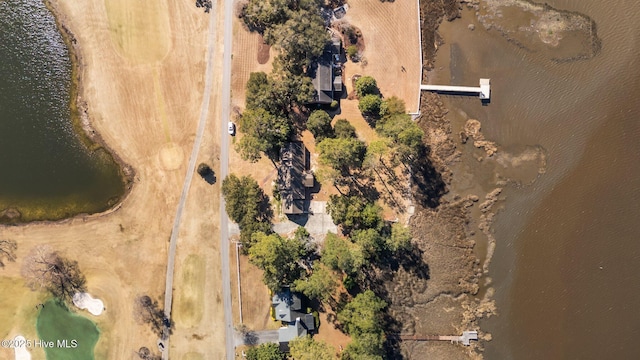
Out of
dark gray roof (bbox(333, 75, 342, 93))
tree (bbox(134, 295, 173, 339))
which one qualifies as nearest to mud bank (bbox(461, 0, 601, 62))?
dark gray roof (bbox(333, 75, 342, 93))

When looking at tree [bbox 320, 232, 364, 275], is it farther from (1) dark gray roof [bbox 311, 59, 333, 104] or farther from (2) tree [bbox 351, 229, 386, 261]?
(1) dark gray roof [bbox 311, 59, 333, 104]

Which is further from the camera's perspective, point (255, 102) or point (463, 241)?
point (463, 241)

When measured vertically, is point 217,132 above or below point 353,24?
below

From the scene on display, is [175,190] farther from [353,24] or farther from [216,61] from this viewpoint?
[353,24]

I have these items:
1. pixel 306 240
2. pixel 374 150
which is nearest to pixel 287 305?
pixel 306 240

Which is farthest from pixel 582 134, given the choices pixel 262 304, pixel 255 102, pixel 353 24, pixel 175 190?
pixel 175 190

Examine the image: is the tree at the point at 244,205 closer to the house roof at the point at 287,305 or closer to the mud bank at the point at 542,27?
the house roof at the point at 287,305

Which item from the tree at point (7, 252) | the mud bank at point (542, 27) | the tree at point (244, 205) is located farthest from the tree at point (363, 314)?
the tree at point (7, 252)
